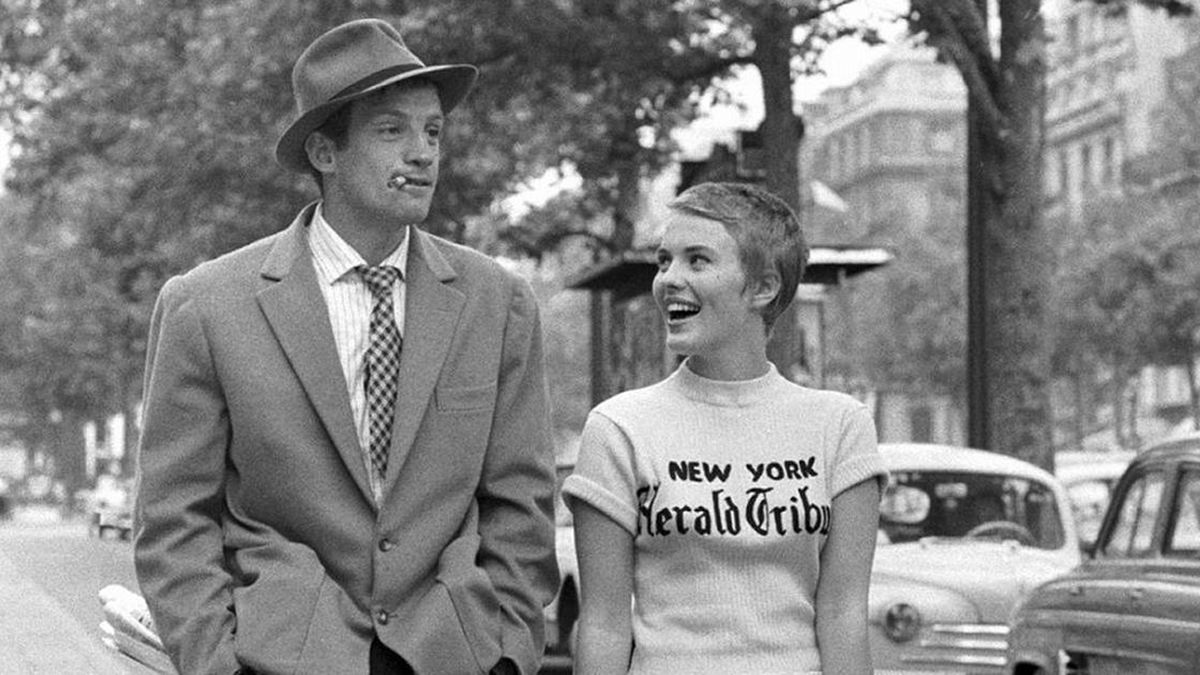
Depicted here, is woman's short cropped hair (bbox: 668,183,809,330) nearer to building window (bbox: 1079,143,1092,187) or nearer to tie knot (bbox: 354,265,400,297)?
tie knot (bbox: 354,265,400,297)

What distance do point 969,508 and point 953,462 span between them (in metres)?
0.28

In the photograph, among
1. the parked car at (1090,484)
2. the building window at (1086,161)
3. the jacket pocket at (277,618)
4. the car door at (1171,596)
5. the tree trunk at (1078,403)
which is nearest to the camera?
the jacket pocket at (277,618)

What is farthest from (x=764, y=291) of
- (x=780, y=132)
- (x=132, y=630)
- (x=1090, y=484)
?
(x=1090, y=484)

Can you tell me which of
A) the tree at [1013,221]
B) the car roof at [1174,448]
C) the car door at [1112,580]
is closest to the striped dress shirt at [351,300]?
the car roof at [1174,448]

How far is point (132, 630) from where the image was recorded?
458cm

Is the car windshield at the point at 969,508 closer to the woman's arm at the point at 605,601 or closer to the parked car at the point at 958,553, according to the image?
the parked car at the point at 958,553

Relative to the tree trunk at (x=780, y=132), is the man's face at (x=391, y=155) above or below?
below

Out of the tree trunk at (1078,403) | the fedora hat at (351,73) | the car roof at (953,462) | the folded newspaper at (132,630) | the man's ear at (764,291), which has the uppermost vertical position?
the fedora hat at (351,73)

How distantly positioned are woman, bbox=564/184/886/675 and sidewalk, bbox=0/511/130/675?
8301mm

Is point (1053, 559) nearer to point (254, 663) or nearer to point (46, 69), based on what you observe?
point (254, 663)

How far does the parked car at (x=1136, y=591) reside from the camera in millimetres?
8711

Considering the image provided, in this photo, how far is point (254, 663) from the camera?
13.6ft

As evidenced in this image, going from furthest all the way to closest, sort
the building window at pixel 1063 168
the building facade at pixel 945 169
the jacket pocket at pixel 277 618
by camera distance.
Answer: the building window at pixel 1063 168
the building facade at pixel 945 169
the jacket pocket at pixel 277 618

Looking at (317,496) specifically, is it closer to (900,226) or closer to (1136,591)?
(1136,591)
